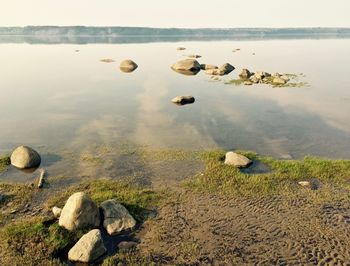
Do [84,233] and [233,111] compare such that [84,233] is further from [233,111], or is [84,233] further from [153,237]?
[233,111]

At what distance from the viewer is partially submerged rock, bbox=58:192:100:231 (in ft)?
52.1

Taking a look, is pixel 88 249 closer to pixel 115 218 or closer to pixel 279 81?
pixel 115 218

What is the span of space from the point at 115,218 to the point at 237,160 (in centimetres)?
1012

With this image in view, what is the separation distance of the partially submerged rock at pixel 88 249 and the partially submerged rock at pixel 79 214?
126 centimetres

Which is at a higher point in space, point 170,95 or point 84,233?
point 84,233

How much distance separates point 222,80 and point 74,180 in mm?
44489

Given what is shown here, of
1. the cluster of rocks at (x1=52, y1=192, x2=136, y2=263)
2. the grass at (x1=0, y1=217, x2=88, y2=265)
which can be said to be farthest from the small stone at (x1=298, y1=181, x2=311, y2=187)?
the grass at (x1=0, y1=217, x2=88, y2=265)

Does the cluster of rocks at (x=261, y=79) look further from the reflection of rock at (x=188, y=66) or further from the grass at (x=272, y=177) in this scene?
the grass at (x=272, y=177)

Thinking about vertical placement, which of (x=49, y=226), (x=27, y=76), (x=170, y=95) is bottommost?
(x=27, y=76)

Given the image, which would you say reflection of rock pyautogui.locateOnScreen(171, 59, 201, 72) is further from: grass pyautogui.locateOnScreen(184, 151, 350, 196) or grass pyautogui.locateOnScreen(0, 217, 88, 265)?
grass pyautogui.locateOnScreen(0, 217, 88, 265)

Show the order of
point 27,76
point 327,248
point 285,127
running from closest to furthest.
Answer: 1. point 327,248
2. point 285,127
3. point 27,76

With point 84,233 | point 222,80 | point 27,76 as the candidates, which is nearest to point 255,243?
point 84,233

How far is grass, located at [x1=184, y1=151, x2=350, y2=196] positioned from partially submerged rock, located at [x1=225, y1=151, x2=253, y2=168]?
473 mm

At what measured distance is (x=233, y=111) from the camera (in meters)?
38.8
